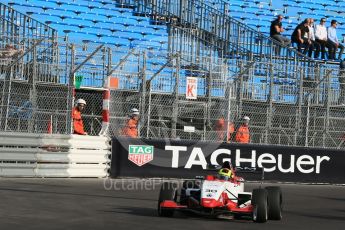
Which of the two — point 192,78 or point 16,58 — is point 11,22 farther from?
point 192,78

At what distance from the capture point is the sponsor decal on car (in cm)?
→ 2148

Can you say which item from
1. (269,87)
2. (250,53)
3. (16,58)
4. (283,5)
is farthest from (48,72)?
(283,5)

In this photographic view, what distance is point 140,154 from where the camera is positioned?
70.8 ft

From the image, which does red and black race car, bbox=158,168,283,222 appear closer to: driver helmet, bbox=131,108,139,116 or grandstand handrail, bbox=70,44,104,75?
grandstand handrail, bbox=70,44,104,75

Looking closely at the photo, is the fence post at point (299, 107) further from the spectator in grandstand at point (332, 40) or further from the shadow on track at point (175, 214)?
the shadow on track at point (175, 214)

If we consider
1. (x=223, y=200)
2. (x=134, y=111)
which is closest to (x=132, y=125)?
(x=134, y=111)

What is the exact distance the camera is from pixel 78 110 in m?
20.8

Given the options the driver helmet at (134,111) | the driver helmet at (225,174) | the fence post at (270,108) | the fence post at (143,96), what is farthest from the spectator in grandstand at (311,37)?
the driver helmet at (225,174)

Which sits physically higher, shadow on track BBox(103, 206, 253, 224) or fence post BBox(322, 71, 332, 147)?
fence post BBox(322, 71, 332, 147)

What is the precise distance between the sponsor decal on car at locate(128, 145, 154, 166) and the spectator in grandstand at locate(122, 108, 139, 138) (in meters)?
0.32

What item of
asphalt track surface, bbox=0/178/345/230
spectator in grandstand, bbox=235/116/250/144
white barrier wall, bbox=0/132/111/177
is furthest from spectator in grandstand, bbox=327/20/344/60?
white barrier wall, bbox=0/132/111/177

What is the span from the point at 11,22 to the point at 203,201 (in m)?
11.7

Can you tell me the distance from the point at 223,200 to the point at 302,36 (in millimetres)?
17313

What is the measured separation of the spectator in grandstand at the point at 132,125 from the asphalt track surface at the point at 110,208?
153 centimetres
